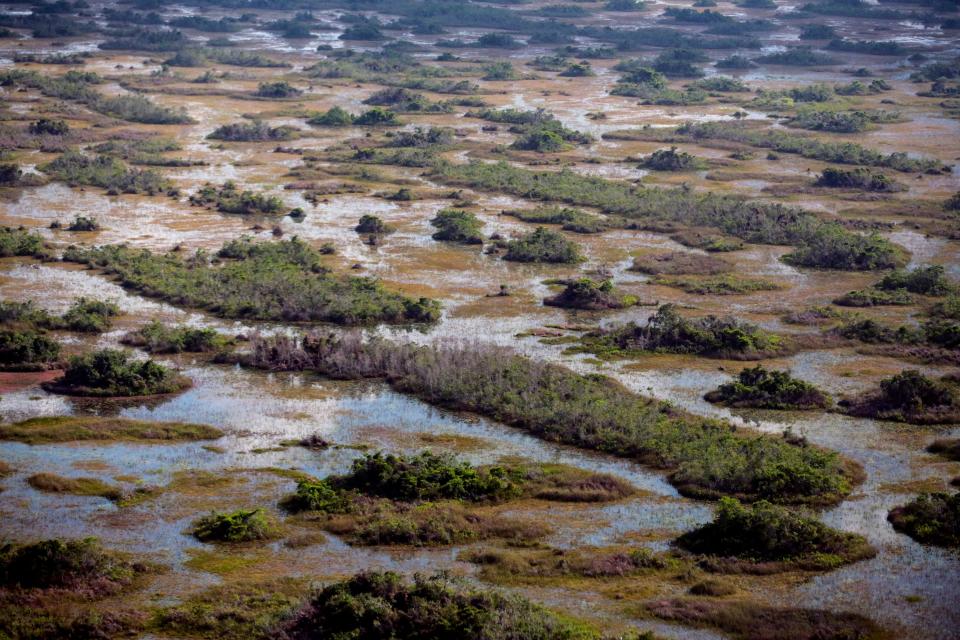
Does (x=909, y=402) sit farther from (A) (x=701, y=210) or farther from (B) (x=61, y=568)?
(A) (x=701, y=210)

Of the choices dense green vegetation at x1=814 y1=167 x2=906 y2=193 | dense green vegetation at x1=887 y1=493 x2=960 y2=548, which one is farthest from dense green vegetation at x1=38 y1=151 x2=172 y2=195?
dense green vegetation at x1=887 y1=493 x2=960 y2=548

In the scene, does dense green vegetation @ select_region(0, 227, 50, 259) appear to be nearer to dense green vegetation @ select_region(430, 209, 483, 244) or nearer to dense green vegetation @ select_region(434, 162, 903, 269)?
dense green vegetation @ select_region(430, 209, 483, 244)

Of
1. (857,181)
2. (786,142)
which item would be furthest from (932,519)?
(786,142)

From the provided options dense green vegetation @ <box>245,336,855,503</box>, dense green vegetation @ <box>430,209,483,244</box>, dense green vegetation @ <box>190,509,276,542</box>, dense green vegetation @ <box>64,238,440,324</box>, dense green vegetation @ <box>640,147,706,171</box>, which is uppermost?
dense green vegetation @ <box>640,147,706,171</box>

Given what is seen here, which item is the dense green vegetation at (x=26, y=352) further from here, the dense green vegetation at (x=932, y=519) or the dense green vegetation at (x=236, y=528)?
the dense green vegetation at (x=932, y=519)

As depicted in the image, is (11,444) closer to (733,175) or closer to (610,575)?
(610,575)

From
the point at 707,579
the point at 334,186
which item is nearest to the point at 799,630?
the point at 707,579
